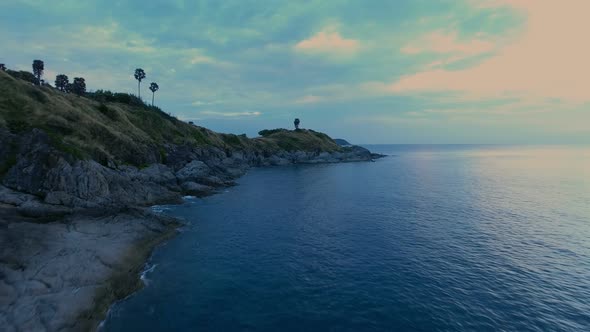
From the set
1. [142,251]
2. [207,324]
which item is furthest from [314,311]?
[142,251]

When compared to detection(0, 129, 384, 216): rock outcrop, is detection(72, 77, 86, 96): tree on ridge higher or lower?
higher

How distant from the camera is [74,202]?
40969 mm

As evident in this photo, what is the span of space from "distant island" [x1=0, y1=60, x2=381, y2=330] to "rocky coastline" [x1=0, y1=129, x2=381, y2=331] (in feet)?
0.28

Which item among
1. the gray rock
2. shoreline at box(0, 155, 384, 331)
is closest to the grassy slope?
the gray rock

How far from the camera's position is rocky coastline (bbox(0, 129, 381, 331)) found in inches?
880

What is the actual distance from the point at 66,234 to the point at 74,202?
11.1 m

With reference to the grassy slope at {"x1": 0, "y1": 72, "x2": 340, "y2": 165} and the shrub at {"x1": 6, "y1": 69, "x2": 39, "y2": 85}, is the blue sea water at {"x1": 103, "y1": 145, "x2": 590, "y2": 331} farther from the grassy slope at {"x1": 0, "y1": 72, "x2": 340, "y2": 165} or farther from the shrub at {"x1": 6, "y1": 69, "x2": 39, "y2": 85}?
the shrub at {"x1": 6, "y1": 69, "x2": 39, "y2": 85}

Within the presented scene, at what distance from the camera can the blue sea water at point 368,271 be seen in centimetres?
2312

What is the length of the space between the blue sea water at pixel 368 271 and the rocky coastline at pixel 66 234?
2.86 m

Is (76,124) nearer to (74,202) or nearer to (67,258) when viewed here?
(74,202)

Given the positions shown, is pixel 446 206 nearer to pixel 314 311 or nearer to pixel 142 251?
pixel 314 311

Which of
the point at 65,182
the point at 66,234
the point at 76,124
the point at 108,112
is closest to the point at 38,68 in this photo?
the point at 108,112

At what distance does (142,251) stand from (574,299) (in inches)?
1793

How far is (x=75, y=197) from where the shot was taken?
41.8m
